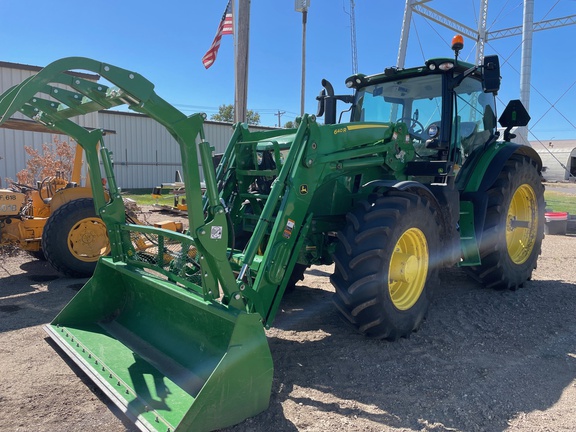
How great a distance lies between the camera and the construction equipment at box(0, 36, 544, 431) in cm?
289

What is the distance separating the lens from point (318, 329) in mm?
4473

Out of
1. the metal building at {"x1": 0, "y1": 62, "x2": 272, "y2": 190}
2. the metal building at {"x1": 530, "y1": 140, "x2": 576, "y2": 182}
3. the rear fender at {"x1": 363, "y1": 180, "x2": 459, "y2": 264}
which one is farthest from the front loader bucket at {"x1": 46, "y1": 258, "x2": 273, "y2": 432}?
the metal building at {"x1": 530, "y1": 140, "x2": 576, "y2": 182}

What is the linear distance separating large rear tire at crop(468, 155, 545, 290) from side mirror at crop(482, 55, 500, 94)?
4.24 ft

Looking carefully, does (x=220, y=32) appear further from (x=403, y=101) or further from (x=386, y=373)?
(x=386, y=373)

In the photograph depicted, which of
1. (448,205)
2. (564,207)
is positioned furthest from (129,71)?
(564,207)

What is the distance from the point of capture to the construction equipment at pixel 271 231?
9.48 feet

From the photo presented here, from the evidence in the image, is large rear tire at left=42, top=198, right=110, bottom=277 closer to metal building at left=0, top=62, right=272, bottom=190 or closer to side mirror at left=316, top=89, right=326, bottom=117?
side mirror at left=316, top=89, right=326, bottom=117

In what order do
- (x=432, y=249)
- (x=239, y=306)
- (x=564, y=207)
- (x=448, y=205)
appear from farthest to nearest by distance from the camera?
(x=564, y=207) < (x=448, y=205) < (x=432, y=249) < (x=239, y=306)

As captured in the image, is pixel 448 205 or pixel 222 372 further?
pixel 448 205

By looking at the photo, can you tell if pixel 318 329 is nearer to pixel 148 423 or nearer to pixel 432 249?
pixel 432 249

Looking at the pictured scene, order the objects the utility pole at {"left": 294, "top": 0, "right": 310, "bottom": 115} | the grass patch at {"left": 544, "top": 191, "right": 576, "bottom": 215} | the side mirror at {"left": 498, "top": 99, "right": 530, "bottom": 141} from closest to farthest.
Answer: the side mirror at {"left": 498, "top": 99, "right": 530, "bottom": 141}, the utility pole at {"left": 294, "top": 0, "right": 310, "bottom": 115}, the grass patch at {"left": 544, "top": 191, "right": 576, "bottom": 215}

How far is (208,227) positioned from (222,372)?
0.89m

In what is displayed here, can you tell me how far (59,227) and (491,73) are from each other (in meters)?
5.54

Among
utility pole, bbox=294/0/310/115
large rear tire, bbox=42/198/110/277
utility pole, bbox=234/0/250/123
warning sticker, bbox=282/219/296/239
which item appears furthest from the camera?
utility pole, bbox=294/0/310/115
